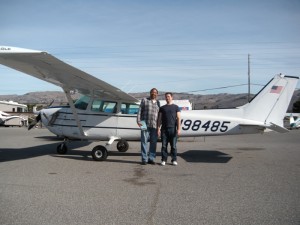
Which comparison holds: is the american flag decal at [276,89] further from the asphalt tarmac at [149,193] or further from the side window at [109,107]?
the side window at [109,107]

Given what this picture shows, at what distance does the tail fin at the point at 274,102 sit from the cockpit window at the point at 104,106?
389 centimetres

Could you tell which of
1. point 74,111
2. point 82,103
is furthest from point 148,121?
point 82,103

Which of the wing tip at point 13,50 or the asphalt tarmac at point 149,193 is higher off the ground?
the wing tip at point 13,50

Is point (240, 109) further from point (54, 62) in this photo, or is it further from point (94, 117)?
point (54, 62)

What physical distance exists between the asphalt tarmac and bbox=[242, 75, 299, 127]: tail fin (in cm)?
127

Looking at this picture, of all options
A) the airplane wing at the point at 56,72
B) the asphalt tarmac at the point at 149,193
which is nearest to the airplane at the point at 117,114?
the airplane wing at the point at 56,72

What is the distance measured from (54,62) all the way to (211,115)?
4673mm

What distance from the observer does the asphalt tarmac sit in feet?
13.8

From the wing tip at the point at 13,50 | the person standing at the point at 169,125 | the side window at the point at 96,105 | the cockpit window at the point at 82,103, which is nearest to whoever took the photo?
the wing tip at the point at 13,50

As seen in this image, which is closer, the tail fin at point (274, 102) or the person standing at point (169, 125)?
the person standing at point (169, 125)

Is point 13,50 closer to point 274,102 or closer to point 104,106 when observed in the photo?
point 104,106

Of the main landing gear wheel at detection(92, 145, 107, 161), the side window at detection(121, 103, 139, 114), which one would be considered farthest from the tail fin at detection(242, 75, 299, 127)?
the main landing gear wheel at detection(92, 145, 107, 161)

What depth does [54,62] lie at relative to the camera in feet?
23.3

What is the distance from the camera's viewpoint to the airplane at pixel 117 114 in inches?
356
